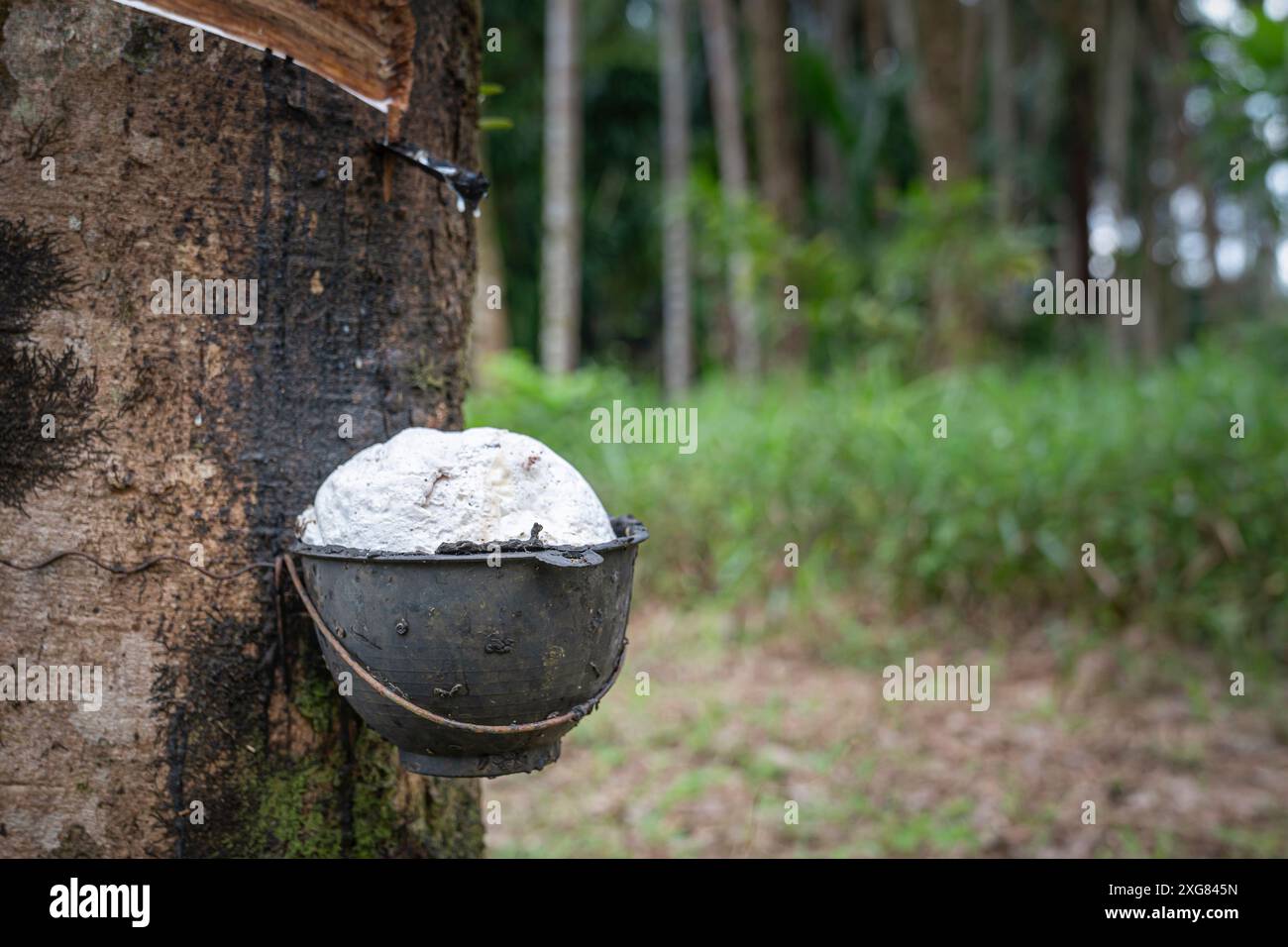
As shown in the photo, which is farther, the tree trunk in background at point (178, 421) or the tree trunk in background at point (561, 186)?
the tree trunk in background at point (561, 186)

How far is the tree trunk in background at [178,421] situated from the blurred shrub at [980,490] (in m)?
3.22

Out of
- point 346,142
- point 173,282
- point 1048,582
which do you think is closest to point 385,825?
point 173,282

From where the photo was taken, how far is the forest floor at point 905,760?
3.04m

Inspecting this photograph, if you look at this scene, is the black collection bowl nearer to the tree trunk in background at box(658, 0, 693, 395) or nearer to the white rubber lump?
the white rubber lump

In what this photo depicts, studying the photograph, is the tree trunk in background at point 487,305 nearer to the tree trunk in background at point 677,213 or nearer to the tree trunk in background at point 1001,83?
the tree trunk in background at point 677,213

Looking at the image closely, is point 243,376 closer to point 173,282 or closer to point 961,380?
point 173,282

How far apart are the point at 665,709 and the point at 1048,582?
1.82m

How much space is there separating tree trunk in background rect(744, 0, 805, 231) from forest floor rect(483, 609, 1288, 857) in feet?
15.9

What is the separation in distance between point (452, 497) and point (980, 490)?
12.1 ft

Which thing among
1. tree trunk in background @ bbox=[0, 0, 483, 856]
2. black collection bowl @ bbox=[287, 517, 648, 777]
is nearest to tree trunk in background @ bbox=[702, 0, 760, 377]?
tree trunk in background @ bbox=[0, 0, 483, 856]

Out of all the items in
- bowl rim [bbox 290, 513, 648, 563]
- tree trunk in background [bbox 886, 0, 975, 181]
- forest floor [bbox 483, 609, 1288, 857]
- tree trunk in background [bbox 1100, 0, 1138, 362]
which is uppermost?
tree trunk in background [bbox 1100, 0, 1138, 362]

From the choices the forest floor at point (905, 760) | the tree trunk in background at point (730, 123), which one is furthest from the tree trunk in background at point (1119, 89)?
the forest floor at point (905, 760)

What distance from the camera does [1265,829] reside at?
310cm

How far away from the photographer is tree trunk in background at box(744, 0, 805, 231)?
839 centimetres
